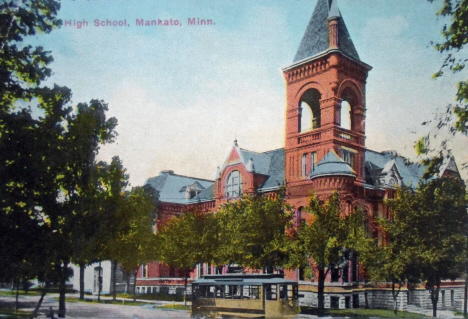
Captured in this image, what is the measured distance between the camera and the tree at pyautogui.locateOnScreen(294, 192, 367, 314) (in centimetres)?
1143

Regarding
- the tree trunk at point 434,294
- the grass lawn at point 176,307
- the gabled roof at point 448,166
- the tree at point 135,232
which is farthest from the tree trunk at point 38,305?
the gabled roof at point 448,166

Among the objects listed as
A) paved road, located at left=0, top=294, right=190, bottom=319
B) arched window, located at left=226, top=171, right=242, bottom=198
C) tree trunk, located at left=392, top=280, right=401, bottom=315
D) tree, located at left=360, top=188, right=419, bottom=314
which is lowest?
A: paved road, located at left=0, top=294, right=190, bottom=319

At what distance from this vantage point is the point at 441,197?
1083 cm

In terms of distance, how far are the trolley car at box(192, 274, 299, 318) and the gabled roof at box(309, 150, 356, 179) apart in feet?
7.88

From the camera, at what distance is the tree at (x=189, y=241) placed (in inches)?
515

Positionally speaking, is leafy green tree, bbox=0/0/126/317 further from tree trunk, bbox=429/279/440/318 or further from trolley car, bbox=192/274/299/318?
tree trunk, bbox=429/279/440/318

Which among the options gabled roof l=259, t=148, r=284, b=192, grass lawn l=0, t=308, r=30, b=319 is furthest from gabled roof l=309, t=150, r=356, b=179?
grass lawn l=0, t=308, r=30, b=319

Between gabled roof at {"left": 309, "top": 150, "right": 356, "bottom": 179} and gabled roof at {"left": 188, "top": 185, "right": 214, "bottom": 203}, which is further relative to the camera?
gabled roof at {"left": 188, "top": 185, "right": 214, "bottom": 203}

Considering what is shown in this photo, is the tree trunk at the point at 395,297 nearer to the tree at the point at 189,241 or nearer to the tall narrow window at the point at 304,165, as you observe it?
the tall narrow window at the point at 304,165

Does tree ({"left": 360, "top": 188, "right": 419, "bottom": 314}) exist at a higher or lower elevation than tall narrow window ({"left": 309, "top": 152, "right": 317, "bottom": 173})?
lower

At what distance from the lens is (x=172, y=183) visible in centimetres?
1202

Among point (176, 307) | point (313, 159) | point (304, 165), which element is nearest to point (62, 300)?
point (176, 307)

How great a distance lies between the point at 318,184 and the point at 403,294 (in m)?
2.84

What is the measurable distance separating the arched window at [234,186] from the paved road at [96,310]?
10.3 ft
